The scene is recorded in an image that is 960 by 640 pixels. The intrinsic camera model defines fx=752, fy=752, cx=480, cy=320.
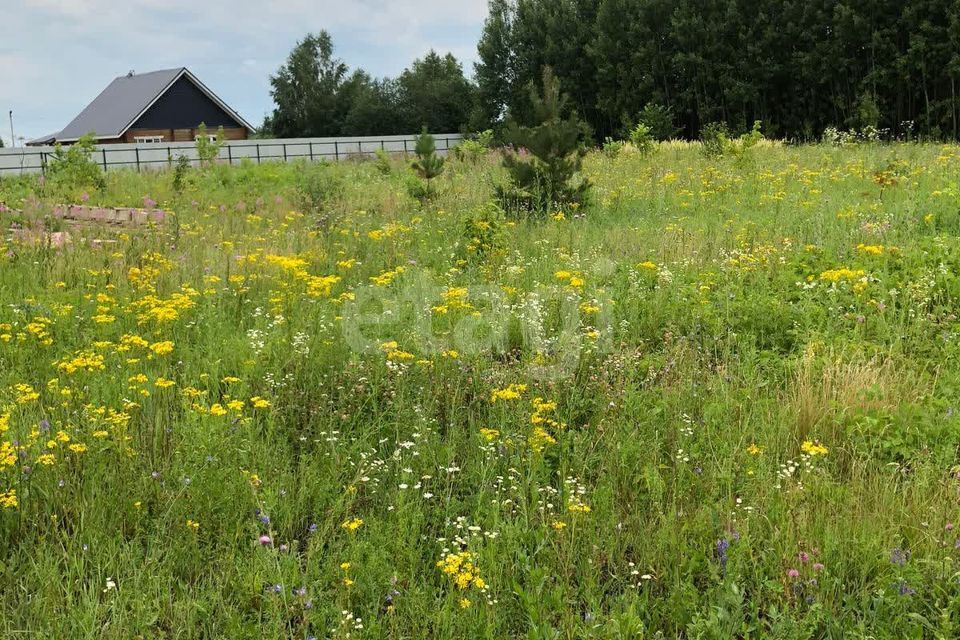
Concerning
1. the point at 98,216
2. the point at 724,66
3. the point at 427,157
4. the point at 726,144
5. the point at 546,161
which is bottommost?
the point at 98,216

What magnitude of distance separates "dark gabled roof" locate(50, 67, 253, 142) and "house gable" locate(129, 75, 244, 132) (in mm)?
304

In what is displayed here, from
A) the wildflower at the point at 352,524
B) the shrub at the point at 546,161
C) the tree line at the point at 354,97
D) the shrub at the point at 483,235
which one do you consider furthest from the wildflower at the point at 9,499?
the tree line at the point at 354,97

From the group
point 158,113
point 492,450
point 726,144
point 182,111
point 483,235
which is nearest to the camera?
point 492,450

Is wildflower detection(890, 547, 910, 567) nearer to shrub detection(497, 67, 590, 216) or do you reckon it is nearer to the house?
shrub detection(497, 67, 590, 216)

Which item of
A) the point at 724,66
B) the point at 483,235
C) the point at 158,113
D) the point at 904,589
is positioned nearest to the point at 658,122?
the point at 724,66

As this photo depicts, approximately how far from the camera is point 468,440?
3707mm

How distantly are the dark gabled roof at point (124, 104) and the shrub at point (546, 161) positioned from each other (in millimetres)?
35688

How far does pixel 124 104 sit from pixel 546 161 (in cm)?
4057

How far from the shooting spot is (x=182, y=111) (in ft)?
139

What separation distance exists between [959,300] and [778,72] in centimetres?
2863

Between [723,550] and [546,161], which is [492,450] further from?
[546,161]

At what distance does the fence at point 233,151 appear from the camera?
28828 millimetres

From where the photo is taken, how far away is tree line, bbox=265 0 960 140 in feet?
86.6

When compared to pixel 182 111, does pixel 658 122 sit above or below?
below
